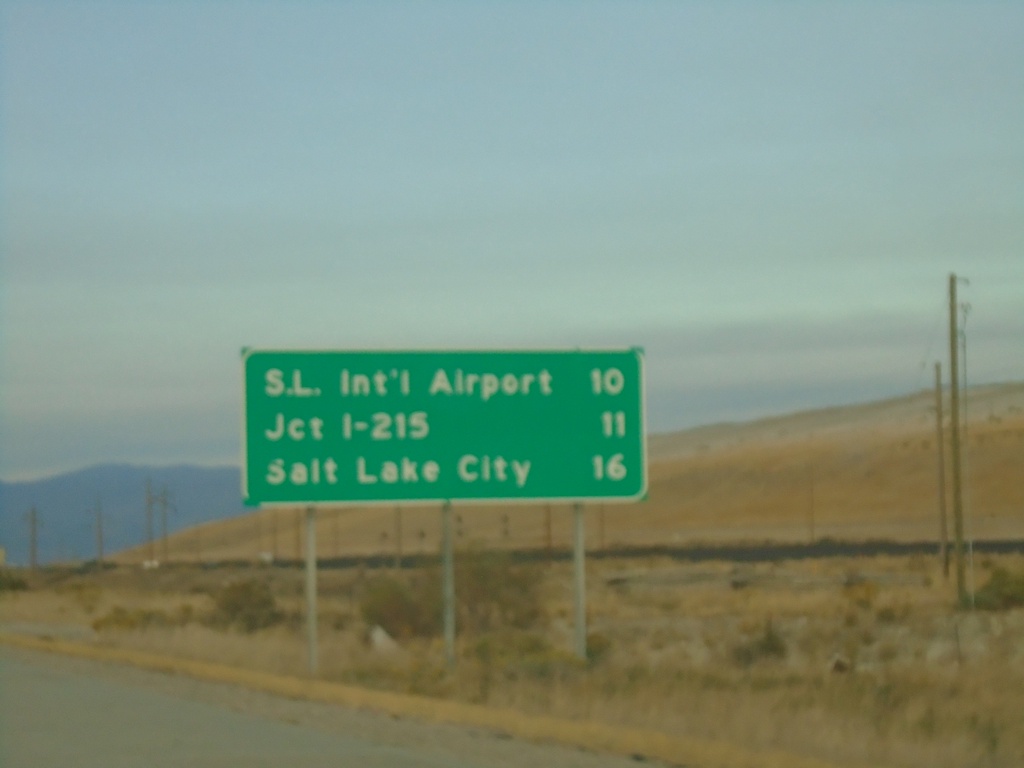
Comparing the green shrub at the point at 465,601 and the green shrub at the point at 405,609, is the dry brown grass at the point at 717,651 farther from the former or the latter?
the green shrub at the point at 405,609

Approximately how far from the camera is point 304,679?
2142cm

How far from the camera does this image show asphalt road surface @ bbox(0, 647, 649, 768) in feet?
44.7

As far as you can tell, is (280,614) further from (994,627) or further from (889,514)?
(889,514)

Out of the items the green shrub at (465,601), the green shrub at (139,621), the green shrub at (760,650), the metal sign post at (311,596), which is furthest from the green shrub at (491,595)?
the metal sign post at (311,596)

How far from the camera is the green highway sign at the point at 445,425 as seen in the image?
70.8 feet

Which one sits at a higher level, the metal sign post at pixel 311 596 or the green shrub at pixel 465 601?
the metal sign post at pixel 311 596

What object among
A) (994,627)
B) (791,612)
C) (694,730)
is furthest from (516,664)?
(791,612)

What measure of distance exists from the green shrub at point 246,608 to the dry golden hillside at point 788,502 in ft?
228

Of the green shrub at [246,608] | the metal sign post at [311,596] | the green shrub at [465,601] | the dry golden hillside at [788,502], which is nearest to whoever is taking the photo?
the metal sign post at [311,596]

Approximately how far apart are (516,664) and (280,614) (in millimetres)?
23873

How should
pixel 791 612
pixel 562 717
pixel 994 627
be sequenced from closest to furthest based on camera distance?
pixel 562 717, pixel 994 627, pixel 791 612

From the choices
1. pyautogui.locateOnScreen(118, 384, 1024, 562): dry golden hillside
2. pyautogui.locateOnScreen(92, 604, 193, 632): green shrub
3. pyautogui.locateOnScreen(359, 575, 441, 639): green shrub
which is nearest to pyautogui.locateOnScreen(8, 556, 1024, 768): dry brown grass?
pyautogui.locateOnScreen(359, 575, 441, 639): green shrub

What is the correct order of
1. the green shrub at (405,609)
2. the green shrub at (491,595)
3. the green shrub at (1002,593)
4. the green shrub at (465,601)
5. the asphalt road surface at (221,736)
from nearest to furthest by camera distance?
the asphalt road surface at (221,736) → the green shrub at (405,609) → the green shrub at (465,601) → the green shrub at (491,595) → the green shrub at (1002,593)

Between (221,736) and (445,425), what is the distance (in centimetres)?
717
